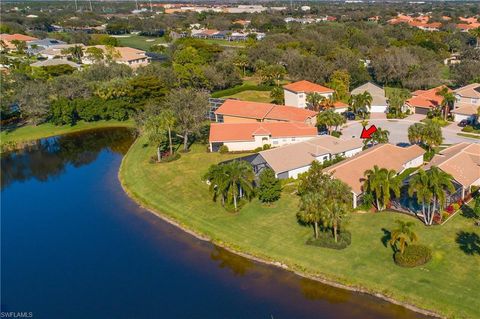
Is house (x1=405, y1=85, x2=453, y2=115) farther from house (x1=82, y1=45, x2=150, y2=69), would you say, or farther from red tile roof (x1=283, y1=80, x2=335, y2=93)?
house (x1=82, y1=45, x2=150, y2=69)

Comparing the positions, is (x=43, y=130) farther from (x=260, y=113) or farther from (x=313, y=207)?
(x=313, y=207)

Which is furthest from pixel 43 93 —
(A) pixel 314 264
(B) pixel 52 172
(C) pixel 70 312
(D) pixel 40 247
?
(A) pixel 314 264

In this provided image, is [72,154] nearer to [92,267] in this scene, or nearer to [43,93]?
[43,93]

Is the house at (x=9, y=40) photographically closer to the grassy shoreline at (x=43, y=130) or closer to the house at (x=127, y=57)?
the house at (x=127, y=57)

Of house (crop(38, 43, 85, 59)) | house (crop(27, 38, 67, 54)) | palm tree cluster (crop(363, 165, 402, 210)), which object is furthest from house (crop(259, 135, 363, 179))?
house (crop(27, 38, 67, 54))

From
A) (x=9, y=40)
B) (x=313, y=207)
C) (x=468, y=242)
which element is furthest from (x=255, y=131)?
(x=9, y=40)
